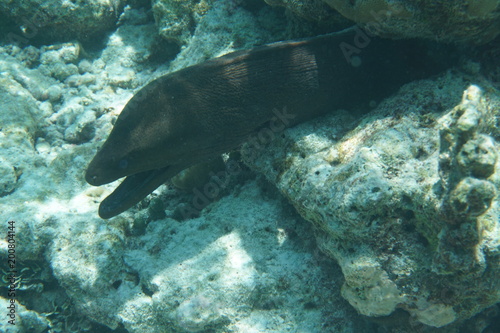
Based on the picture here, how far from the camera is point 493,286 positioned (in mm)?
2135

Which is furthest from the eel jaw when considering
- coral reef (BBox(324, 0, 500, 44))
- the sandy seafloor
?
coral reef (BBox(324, 0, 500, 44))

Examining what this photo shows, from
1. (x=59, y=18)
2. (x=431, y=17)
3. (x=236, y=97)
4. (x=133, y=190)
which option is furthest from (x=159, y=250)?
(x=59, y=18)

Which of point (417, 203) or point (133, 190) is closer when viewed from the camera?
point (417, 203)

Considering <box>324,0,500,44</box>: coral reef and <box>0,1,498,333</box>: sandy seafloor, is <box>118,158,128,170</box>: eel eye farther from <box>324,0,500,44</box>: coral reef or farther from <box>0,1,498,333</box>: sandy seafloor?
<box>324,0,500,44</box>: coral reef

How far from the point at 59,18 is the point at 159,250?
498 cm

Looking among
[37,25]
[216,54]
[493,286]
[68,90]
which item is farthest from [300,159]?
[37,25]

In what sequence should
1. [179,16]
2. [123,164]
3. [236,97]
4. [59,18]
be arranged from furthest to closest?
[59,18] → [179,16] → [236,97] → [123,164]

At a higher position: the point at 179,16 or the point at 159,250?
the point at 179,16

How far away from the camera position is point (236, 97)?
3.14 meters

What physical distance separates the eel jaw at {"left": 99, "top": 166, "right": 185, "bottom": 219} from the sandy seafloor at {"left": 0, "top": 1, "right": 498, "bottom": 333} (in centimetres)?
44

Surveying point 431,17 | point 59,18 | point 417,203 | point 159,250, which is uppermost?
point 431,17

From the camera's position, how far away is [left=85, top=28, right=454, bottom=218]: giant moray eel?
9.96ft

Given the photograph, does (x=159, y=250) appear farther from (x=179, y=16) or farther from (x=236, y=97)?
→ (x=179, y=16)

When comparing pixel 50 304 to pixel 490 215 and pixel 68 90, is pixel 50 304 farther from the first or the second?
pixel 490 215
